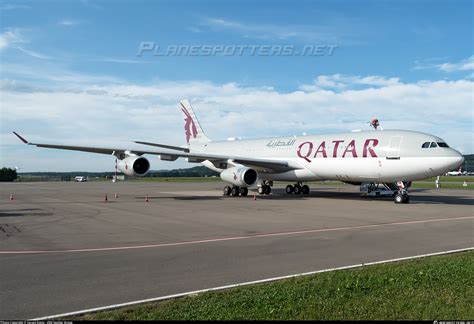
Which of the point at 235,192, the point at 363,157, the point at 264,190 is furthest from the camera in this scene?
the point at 264,190

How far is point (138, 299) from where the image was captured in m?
6.03

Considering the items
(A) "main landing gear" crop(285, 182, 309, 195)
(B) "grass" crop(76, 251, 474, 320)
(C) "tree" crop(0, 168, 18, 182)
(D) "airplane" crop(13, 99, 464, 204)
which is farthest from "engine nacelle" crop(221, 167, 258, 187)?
(C) "tree" crop(0, 168, 18, 182)

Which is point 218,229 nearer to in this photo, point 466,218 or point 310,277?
point 310,277

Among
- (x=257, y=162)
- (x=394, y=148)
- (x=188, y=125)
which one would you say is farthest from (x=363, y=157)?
(x=188, y=125)

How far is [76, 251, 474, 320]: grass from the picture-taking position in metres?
5.23

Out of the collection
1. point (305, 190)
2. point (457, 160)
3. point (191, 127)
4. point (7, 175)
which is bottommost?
point (305, 190)

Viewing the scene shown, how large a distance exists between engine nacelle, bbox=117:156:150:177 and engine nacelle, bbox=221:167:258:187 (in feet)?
16.6

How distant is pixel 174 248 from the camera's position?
10.1 m

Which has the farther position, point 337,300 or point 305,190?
point 305,190

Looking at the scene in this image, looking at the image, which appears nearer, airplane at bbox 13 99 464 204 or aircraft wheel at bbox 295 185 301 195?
airplane at bbox 13 99 464 204

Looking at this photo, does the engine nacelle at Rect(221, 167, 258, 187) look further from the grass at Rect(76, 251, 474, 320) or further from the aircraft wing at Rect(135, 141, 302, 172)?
the grass at Rect(76, 251, 474, 320)

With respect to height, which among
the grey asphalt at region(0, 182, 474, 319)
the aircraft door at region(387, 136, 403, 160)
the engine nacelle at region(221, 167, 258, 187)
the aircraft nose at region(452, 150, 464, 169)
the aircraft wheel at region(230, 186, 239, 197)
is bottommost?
the grey asphalt at region(0, 182, 474, 319)

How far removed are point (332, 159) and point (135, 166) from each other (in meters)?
11.3

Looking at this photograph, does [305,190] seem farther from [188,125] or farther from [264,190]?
[188,125]
